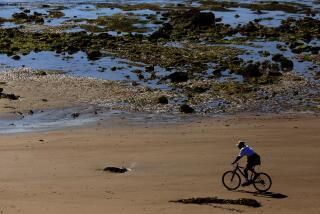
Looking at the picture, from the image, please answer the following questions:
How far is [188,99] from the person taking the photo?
3509 centimetres

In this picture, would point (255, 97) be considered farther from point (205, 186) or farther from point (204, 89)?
point (205, 186)

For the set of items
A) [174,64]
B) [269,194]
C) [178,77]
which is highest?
[174,64]

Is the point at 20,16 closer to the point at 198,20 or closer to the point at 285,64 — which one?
the point at 198,20

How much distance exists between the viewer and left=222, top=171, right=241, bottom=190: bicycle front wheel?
20644 millimetres

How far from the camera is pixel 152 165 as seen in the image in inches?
957

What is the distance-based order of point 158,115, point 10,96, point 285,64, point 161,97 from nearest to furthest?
point 158,115
point 161,97
point 10,96
point 285,64

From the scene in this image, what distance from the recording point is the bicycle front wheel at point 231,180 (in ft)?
67.7

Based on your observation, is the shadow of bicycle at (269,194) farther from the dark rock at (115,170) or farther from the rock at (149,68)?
the rock at (149,68)

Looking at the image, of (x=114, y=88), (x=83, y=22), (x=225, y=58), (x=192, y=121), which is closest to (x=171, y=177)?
(x=192, y=121)

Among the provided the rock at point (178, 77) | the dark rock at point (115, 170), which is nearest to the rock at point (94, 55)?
the rock at point (178, 77)

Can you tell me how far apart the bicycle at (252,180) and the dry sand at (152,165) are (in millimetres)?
408

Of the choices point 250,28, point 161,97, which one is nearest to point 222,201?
point 161,97

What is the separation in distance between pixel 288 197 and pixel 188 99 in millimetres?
15922

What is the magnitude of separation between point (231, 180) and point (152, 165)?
15.9 feet
